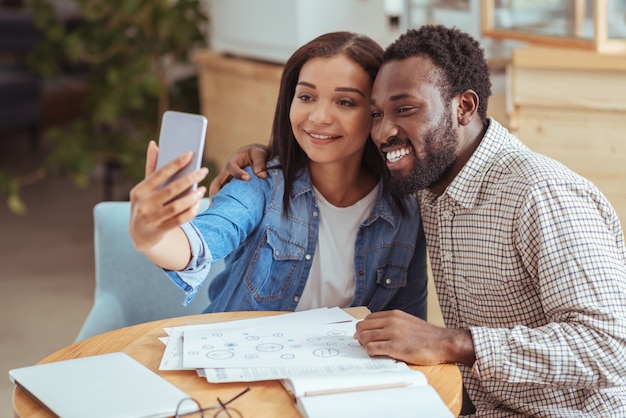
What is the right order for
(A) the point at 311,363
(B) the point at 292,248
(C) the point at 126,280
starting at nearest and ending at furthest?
(A) the point at 311,363 → (B) the point at 292,248 → (C) the point at 126,280

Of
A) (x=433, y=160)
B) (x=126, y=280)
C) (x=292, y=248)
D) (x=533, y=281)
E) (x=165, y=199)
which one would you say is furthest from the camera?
(x=126, y=280)

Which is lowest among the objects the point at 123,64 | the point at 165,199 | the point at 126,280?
the point at 126,280

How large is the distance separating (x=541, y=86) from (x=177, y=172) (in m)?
1.42

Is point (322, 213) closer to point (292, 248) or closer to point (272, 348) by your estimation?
point (292, 248)

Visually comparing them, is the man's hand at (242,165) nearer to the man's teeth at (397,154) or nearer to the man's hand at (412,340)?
the man's teeth at (397,154)

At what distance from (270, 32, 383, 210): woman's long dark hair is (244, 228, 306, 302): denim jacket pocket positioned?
0.25 ft

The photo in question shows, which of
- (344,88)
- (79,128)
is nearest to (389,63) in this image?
(344,88)

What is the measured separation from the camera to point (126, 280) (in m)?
2.16

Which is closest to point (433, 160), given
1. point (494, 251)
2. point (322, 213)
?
point (494, 251)

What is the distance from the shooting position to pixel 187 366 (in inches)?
53.4

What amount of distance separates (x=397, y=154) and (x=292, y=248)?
0.30 meters

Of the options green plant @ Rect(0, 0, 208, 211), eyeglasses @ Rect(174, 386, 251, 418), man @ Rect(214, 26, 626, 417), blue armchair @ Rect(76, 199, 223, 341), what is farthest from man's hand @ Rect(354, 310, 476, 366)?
green plant @ Rect(0, 0, 208, 211)

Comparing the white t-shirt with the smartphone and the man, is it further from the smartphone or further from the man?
the smartphone

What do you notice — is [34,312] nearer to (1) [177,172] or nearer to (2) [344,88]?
(2) [344,88]
